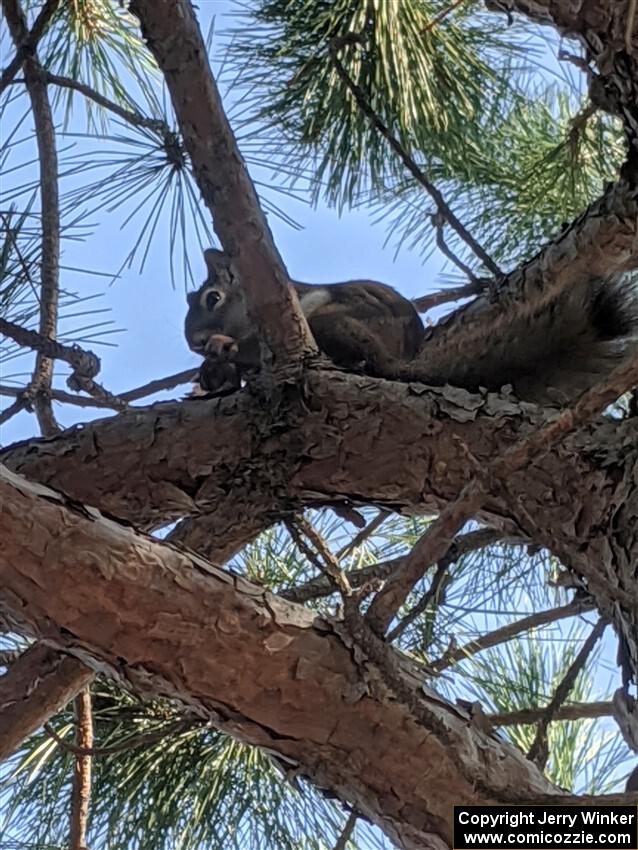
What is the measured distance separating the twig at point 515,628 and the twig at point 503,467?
364 mm

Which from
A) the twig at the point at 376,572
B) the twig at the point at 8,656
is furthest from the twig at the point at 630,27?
the twig at the point at 8,656

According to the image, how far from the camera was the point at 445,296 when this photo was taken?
158cm

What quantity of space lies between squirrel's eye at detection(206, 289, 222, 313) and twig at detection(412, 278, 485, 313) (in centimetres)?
33

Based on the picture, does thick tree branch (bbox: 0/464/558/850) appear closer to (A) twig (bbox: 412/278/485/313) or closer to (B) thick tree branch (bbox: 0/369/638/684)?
(B) thick tree branch (bbox: 0/369/638/684)

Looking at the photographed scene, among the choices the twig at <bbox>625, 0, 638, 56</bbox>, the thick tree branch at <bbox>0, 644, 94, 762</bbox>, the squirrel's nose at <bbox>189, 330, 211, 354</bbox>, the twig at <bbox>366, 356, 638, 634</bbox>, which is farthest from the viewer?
the squirrel's nose at <bbox>189, 330, 211, 354</bbox>

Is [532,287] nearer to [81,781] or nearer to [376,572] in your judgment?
[376,572]

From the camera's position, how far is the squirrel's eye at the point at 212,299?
1.82 metres

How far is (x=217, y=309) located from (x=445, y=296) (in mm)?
419

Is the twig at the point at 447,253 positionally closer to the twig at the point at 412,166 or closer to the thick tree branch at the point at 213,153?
the twig at the point at 412,166

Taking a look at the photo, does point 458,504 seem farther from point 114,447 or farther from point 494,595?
point 494,595

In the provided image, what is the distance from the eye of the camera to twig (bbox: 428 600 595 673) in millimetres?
1120

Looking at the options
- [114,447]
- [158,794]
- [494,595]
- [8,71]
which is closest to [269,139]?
[8,71]

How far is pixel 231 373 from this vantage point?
146 centimetres

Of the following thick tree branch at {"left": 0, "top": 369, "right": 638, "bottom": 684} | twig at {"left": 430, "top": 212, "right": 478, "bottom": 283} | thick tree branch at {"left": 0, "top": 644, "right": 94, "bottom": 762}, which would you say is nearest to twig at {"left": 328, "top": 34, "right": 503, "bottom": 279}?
twig at {"left": 430, "top": 212, "right": 478, "bottom": 283}
